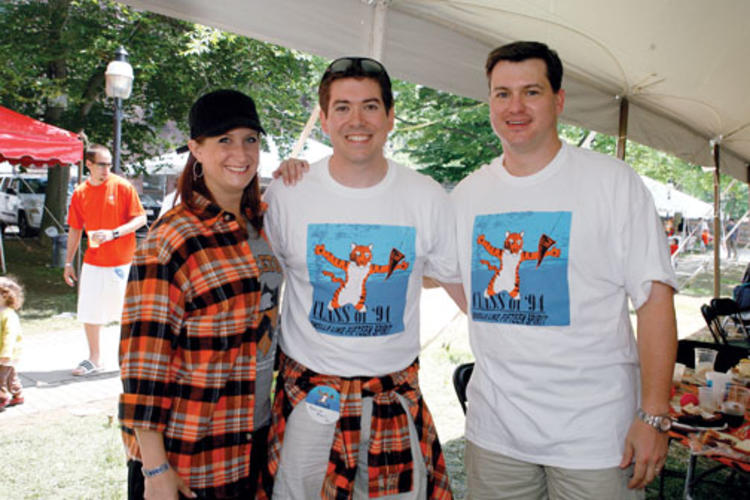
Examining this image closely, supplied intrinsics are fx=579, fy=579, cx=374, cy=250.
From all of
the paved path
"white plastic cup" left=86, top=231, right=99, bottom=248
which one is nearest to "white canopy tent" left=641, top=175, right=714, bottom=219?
the paved path

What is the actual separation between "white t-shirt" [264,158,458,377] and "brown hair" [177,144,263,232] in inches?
3.4

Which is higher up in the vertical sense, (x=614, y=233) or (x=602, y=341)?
(x=614, y=233)

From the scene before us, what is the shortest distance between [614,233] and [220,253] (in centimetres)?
125

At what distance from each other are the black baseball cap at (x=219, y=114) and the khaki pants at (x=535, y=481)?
4.53 ft

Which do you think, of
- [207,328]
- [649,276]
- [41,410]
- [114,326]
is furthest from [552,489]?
[114,326]

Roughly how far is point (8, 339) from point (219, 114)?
13.0ft

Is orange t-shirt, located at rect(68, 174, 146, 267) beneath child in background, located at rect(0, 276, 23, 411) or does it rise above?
above

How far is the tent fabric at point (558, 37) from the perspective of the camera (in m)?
3.07

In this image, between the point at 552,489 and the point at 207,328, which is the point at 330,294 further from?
the point at 552,489

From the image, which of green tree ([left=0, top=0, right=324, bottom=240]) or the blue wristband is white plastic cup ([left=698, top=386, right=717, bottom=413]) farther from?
green tree ([left=0, top=0, right=324, bottom=240])

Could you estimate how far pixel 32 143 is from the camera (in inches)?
305

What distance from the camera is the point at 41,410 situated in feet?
15.8

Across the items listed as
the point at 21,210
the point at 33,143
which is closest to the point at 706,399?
the point at 33,143

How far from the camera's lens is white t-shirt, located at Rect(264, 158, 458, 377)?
6.40ft
